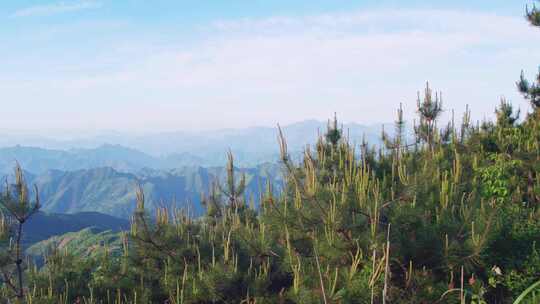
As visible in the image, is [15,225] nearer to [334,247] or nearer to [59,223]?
[334,247]

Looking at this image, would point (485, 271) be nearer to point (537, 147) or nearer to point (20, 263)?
point (537, 147)

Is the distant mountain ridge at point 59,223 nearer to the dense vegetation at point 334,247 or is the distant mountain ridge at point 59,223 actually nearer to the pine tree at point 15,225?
the pine tree at point 15,225

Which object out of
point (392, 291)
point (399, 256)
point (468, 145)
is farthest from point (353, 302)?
point (468, 145)

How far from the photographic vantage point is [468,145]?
59.9 ft

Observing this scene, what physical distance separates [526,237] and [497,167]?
487cm

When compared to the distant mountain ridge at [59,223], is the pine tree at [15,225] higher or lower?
higher

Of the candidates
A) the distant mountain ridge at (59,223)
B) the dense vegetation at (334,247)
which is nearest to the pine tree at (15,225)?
the dense vegetation at (334,247)

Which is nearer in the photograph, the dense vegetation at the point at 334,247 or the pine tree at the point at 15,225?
the dense vegetation at the point at 334,247

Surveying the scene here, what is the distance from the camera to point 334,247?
8695 mm

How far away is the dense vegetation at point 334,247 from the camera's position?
859 cm

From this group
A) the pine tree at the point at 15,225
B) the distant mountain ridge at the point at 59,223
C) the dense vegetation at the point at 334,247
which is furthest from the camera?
the distant mountain ridge at the point at 59,223

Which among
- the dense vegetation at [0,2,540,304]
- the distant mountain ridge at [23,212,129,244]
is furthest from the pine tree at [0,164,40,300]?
the distant mountain ridge at [23,212,129,244]

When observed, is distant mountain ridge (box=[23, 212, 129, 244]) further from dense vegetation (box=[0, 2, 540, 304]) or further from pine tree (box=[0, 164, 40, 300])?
dense vegetation (box=[0, 2, 540, 304])

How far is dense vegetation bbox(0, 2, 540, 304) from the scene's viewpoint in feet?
28.2
